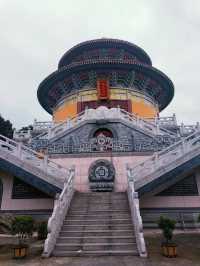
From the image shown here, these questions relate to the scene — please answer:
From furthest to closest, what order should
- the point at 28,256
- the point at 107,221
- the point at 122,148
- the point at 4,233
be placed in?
the point at 122,148, the point at 4,233, the point at 107,221, the point at 28,256

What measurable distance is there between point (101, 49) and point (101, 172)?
719 inches

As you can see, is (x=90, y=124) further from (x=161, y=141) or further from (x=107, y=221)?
(x=107, y=221)

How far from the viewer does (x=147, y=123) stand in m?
18.3

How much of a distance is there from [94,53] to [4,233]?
21958 millimetres

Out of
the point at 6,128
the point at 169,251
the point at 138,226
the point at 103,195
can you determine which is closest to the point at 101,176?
the point at 103,195

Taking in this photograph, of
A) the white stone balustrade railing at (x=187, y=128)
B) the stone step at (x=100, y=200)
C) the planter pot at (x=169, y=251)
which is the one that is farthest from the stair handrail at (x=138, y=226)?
A: the white stone balustrade railing at (x=187, y=128)

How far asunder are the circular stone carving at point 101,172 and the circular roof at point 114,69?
1315 centimetres

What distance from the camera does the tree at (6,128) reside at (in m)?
31.4

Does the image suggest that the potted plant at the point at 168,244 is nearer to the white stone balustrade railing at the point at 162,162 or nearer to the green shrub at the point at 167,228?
the green shrub at the point at 167,228

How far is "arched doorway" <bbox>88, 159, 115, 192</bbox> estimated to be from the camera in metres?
14.2

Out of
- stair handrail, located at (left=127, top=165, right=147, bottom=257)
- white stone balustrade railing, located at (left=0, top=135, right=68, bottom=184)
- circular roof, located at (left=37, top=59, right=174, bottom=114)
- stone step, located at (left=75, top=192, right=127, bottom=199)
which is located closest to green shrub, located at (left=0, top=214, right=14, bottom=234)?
white stone balustrade railing, located at (left=0, top=135, right=68, bottom=184)

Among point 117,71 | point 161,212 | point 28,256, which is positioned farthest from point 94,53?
point 28,256

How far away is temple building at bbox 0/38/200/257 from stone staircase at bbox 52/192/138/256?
32 mm

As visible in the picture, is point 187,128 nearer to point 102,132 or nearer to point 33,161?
point 102,132
